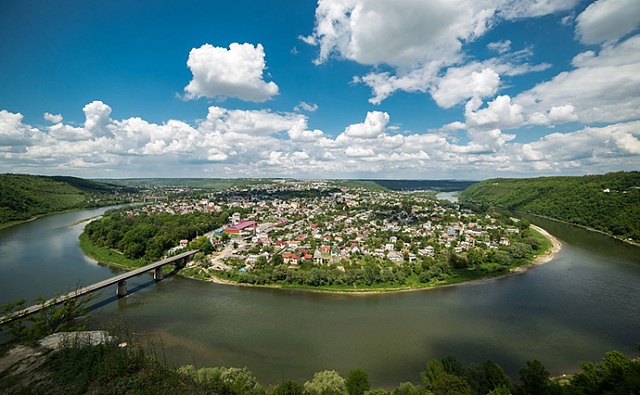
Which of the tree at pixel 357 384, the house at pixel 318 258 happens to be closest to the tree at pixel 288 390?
the tree at pixel 357 384

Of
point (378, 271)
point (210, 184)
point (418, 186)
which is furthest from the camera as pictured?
point (418, 186)

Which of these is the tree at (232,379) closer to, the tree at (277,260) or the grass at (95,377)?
the grass at (95,377)

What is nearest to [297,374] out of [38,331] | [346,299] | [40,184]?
[346,299]

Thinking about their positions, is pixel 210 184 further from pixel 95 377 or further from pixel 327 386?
pixel 95 377

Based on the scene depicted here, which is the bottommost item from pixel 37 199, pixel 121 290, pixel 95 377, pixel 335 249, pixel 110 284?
pixel 121 290

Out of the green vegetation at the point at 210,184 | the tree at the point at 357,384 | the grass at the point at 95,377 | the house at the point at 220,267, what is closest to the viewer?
the grass at the point at 95,377

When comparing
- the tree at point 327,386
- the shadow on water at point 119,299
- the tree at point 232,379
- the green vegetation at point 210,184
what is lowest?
the shadow on water at point 119,299

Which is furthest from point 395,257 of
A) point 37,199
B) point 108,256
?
point 37,199
